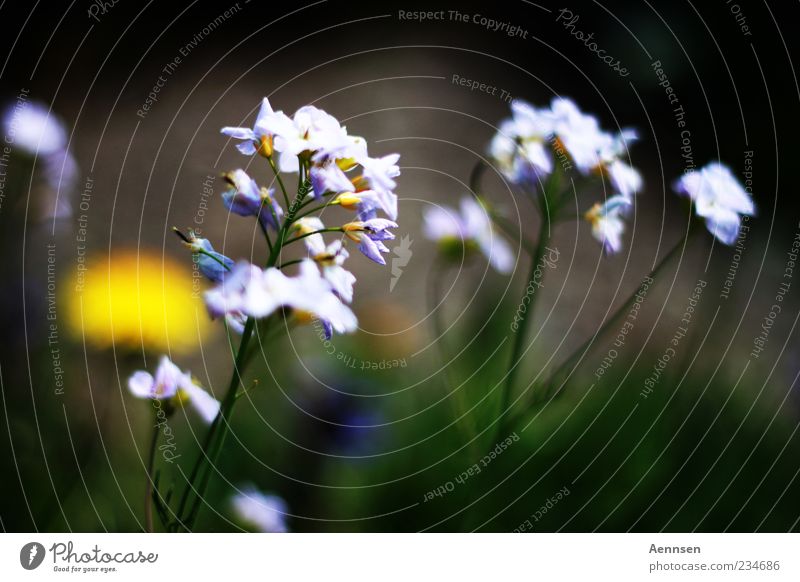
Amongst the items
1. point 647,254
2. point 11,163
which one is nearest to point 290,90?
point 11,163

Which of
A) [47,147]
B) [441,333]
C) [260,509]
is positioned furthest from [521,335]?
[47,147]

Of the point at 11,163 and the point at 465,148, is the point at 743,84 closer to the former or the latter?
the point at 465,148

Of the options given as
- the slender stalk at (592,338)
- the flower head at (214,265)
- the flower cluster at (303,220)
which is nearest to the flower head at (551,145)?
the slender stalk at (592,338)

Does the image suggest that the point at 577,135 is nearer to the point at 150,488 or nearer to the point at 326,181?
the point at 326,181

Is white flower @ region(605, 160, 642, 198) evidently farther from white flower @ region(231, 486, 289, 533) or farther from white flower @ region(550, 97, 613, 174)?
white flower @ region(231, 486, 289, 533)

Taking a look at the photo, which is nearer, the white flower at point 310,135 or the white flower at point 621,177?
the white flower at point 310,135

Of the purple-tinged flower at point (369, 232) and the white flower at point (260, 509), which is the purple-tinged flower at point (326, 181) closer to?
the purple-tinged flower at point (369, 232)
